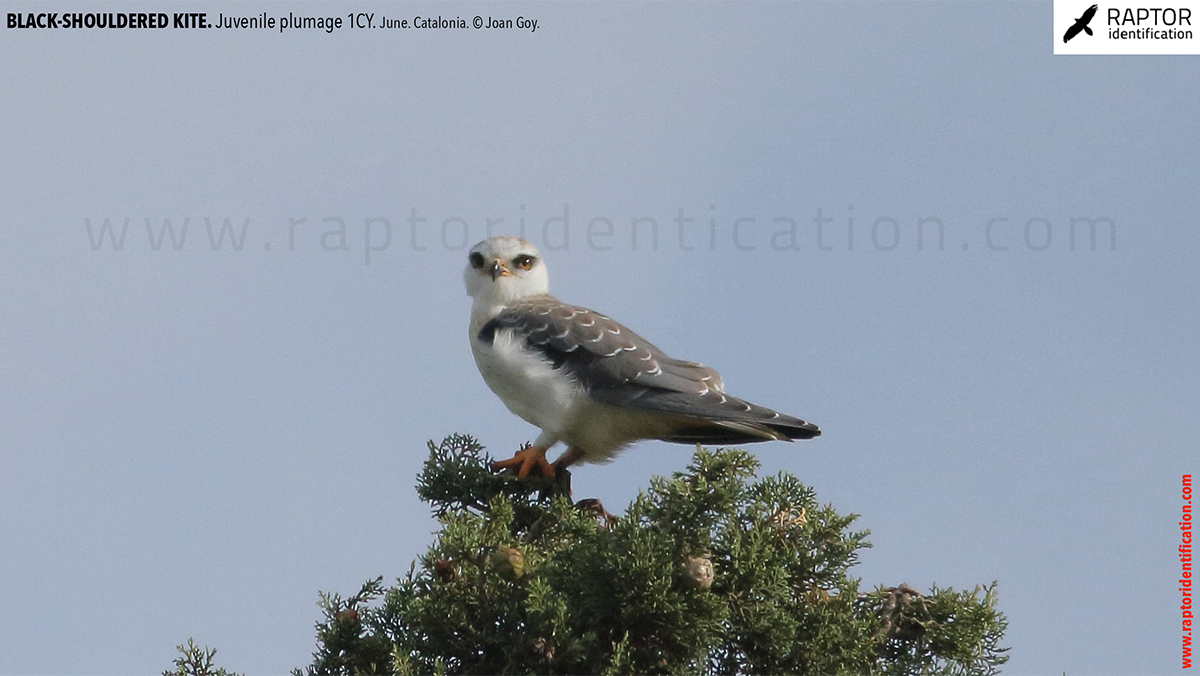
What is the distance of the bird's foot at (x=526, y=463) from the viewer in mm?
6914

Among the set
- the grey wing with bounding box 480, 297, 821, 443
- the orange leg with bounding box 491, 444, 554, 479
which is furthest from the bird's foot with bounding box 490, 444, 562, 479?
the grey wing with bounding box 480, 297, 821, 443

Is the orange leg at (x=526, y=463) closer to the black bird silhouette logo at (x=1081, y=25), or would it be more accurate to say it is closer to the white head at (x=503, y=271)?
the white head at (x=503, y=271)

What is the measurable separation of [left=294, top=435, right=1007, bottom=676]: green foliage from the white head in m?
2.76

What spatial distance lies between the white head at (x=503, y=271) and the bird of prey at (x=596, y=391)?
475 millimetres

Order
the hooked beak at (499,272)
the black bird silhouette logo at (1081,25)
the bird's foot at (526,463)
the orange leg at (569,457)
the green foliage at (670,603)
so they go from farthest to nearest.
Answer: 1. the black bird silhouette logo at (1081,25)
2. the hooked beak at (499,272)
3. the orange leg at (569,457)
4. the bird's foot at (526,463)
5. the green foliage at (670,603)

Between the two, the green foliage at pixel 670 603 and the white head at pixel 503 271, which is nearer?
the green foliage at pixel 670 603

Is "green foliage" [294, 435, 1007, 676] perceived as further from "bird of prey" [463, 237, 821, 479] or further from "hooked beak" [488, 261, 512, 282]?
"hooked beak" [488, 261, 512, 282]

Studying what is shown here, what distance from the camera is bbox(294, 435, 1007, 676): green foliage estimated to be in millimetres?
5199

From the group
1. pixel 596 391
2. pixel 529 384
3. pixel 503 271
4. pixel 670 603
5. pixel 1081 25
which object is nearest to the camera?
pixel 670 603

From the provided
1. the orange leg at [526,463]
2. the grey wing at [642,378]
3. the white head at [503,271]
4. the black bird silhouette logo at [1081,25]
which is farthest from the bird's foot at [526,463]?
the black bird silhouette logo at [1081,25]

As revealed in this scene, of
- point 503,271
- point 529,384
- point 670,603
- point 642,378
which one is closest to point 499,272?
point 503,271

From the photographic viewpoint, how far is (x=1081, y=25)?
951 centimetres

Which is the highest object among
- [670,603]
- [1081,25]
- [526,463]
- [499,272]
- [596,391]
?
[1081,25]

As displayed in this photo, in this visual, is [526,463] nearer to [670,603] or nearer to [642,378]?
[642,378]
